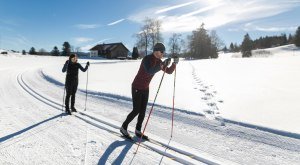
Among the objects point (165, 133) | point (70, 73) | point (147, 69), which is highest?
point (147, 69)

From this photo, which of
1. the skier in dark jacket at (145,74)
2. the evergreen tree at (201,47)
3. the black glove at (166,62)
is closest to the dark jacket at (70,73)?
the skier in dark jacket at (145,74)

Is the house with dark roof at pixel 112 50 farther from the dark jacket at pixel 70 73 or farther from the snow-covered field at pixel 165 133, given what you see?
the snow-covered field at pixel 165 133

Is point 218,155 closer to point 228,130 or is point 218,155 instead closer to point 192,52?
point 228,130

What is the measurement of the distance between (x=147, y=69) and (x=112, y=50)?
83802mm

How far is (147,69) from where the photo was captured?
17.8 feet

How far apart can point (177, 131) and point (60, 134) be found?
274cm

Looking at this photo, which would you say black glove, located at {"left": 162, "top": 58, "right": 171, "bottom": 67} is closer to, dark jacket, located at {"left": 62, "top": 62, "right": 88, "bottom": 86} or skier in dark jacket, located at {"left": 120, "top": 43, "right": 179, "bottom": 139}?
skier in dark jacket, located at {"left": 120, "top": 43, "right": 179, "bottom": 139}

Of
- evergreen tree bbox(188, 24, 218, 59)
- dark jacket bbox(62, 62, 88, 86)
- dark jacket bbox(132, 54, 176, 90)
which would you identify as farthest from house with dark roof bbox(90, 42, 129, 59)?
dark jacket bbox(132, 54, 176, 90)

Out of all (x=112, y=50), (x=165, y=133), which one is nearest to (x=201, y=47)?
(x=112, y=50)

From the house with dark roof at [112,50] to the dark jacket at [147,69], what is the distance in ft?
264

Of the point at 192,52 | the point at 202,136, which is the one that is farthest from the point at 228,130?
the point at 192,52

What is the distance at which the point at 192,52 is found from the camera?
79.9m

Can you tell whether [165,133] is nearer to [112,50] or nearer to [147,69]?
[147,69]

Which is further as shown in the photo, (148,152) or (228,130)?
(228,130)
